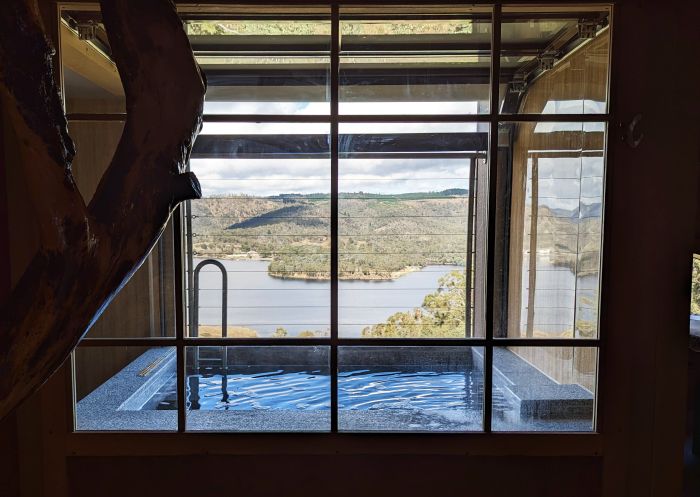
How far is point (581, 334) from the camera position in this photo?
130 centimetres

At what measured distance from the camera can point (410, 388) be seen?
1365 mm

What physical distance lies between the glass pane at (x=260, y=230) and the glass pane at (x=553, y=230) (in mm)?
565

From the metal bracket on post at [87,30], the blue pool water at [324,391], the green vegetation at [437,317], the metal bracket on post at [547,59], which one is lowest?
the blue pool water at [324,391]

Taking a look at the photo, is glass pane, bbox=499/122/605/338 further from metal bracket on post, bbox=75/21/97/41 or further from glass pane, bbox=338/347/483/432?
metal bracket on post, bbox=75/21/97/41

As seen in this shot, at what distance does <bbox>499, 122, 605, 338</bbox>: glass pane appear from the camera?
1.27 m

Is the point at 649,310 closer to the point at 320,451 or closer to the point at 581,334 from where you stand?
the point at 581,334

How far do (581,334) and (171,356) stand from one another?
4.04 feet

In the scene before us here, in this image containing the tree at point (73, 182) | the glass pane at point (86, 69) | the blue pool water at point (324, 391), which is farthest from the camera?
the blue pool water at point (324, 391)

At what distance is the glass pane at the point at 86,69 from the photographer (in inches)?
48.1

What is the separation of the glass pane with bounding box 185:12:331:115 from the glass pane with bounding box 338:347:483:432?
76 cm

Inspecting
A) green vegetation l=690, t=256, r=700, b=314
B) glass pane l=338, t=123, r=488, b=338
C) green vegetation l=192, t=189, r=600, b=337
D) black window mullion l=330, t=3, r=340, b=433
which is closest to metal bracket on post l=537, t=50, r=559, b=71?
glass pane l=338, t=123, r=488, b=338

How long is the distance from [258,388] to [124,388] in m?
0.40

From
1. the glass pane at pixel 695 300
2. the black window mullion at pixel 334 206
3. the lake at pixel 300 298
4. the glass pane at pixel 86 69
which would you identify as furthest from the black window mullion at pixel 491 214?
the glass pane at pixel 86 69

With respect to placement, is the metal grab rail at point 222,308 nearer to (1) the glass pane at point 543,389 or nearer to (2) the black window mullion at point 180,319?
(2) the black window mullion at point 180,319
